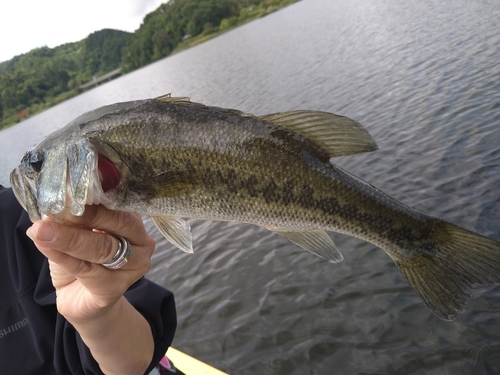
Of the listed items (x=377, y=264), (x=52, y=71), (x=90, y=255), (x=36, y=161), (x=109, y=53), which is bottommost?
(x=377, y=264)

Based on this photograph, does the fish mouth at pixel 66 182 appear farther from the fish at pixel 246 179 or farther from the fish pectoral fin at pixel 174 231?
the fish pectoral fin at pixel 174 231

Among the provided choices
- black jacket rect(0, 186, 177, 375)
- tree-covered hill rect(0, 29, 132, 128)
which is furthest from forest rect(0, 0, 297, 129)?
black jacket rect(0, 186, 177, 375)

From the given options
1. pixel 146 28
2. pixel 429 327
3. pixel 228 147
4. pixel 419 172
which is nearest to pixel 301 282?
pixel 429 327

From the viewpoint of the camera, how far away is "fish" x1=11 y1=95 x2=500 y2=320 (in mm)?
2115

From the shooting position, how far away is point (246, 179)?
2254 millimetres

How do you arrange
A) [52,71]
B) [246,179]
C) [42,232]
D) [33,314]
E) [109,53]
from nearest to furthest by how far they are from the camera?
[42,232]
[246,179]
[33,314]
[52,71]
[109,53]

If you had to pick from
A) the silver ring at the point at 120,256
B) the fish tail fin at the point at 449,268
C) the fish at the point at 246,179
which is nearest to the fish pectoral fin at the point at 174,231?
the fish at the point at 246,179

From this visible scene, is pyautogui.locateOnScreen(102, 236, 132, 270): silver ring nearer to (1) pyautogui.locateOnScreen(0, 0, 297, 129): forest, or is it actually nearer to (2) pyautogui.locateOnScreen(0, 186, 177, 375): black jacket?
(2) pyautogui.locateOnScreen(0, 186, 177, 375): black jacket

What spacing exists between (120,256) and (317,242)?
1235 millimetres

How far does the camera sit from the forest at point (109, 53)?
228 ft

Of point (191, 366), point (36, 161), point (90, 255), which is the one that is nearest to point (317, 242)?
point (90, 255)

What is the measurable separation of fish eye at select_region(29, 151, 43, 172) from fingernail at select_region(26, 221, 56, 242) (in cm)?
44

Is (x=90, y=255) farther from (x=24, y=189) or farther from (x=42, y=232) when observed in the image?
(x=24, y=189)

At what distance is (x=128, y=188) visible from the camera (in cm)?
215
